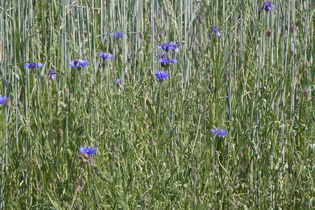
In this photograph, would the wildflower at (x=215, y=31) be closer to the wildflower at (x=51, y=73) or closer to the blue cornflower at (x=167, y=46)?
the blue cornflower at (x=167, y=46)

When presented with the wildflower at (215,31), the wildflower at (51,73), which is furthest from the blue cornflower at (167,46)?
the wildflower at (51,73)

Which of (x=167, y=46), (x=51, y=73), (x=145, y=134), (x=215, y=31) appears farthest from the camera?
(x=215, y=31)

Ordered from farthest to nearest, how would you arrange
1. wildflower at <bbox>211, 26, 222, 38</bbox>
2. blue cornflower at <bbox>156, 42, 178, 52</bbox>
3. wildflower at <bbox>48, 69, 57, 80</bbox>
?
wildflower at <bbox>211, 26, 222, 38</bbox> → blue cornflower at <bbox>156, 42, 178, 52</bbox> → wildflower at <bbox>48, 69, 57, 80</bbox>

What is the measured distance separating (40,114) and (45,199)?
46 cm

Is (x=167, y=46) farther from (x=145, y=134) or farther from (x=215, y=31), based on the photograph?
(x=145, y=134)

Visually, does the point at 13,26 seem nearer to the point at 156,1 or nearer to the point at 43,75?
the point at 43,75

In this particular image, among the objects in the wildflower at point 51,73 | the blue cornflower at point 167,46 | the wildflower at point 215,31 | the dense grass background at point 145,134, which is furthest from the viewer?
the wildflower at point 215,31

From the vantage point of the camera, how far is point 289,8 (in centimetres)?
261

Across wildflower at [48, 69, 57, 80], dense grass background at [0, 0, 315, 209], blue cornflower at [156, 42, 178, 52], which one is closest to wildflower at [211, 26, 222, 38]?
dense grass background at [0, 0, 315, 209]

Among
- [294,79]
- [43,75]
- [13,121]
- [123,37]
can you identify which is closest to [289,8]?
[294,79]

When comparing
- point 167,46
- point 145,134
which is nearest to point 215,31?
point 167,46

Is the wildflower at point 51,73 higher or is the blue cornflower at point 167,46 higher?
the blue cornflower at point 167,46

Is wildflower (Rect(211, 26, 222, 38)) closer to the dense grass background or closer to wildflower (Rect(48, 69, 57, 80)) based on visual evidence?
the dense grass background

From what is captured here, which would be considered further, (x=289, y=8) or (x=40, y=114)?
A: (x=289, y=8)
